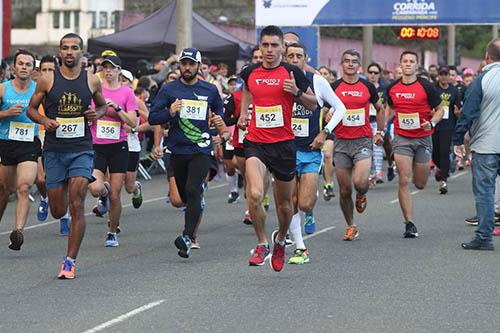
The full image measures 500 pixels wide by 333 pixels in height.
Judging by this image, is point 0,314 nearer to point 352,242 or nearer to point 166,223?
point 352,242

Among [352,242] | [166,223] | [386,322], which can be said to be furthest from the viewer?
[166,223]

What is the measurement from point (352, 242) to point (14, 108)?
150 inches

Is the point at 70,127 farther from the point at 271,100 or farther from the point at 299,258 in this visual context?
the point at 299,258

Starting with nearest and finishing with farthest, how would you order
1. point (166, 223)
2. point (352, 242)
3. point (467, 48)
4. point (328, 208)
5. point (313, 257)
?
point (313, 257)
point (352, 242)
point (166, 223)
point (328, 208)
point (467, 48)

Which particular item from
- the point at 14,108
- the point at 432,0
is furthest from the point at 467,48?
the point at 14,108

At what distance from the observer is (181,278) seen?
11.5m

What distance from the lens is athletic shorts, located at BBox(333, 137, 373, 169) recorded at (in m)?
14.9

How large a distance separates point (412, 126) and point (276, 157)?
4.02m

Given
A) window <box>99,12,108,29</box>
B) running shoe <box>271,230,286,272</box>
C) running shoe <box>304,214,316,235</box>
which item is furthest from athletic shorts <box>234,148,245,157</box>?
window <box>99,12,108,29</box>

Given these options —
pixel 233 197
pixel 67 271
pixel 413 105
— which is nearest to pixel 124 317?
pixel 67 271

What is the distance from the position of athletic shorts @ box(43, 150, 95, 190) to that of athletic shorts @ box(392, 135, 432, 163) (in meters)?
4.66

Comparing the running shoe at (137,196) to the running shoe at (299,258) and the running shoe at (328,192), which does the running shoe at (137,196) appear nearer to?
the running shoe at (328,192)

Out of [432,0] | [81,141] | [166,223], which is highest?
[432,0]

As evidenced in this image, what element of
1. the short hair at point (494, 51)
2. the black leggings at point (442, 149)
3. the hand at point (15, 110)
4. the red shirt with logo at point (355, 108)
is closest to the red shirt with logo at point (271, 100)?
the short hair at point (494, 51)
